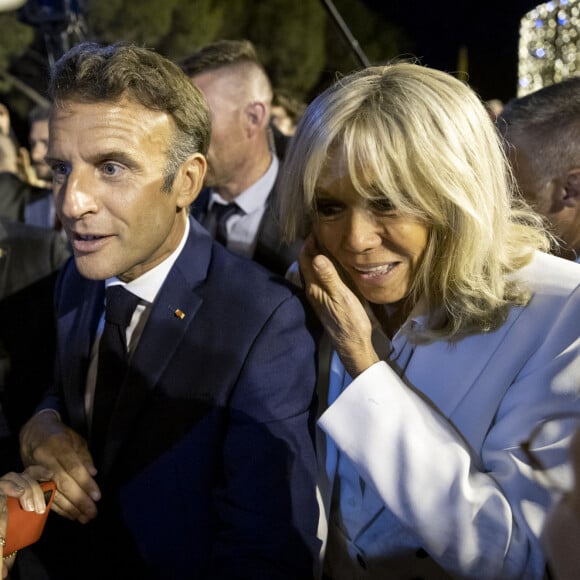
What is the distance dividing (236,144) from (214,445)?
1854mm

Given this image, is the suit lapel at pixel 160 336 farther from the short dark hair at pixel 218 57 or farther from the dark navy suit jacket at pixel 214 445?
the short dark hair at pixel 218 57

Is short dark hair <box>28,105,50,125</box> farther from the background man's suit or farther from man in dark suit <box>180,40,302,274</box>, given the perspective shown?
the background man's suit

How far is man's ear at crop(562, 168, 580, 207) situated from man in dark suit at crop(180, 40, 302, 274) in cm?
132

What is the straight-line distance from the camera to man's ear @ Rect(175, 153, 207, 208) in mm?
1527

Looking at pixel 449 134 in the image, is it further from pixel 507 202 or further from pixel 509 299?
pixel 509 299

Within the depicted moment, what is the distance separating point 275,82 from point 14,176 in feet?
8.47

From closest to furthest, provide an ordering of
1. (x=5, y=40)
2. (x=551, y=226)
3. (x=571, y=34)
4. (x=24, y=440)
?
(x=24, y=440)
(x=551, y=226)
(x=571, y=34)
(x=5, y=40)

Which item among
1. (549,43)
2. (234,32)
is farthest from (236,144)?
(234,32)

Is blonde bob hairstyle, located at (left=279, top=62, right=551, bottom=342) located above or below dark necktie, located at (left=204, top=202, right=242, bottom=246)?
above

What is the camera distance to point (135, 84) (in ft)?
4.72

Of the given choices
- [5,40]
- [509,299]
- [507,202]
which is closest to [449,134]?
[507,202]

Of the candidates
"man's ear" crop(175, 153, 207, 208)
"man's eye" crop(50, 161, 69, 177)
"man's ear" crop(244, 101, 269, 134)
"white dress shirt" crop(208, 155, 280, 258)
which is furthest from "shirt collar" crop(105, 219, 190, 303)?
"man's ear" crop(244, 101, 269, 134)

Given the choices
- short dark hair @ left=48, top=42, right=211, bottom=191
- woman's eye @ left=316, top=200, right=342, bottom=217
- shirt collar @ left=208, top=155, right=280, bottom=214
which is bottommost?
shirt collar @ left=208, top=155, right=280, bottom=214

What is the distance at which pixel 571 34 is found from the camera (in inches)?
119
